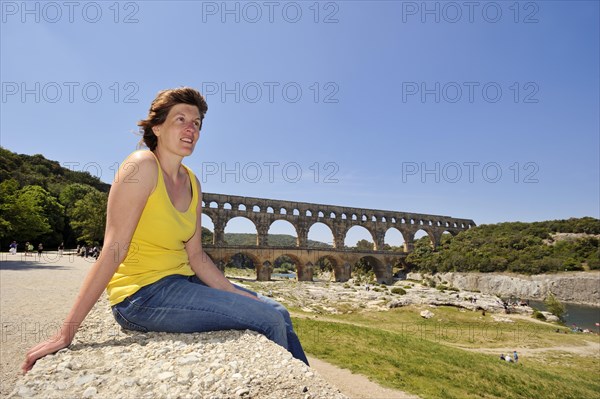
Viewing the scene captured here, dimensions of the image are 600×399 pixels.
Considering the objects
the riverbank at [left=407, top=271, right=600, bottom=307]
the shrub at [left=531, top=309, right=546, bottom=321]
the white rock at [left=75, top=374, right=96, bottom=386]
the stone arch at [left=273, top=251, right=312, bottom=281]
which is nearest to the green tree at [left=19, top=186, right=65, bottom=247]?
the stone arch at [left=273, top=251, right=312, bottom=281]

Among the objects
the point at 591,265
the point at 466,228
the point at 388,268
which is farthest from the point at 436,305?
the point at 466,228

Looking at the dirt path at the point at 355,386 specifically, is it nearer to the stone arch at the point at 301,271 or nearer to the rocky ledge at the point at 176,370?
the rocky ledge at the point at 176,370

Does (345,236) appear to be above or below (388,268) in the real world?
above

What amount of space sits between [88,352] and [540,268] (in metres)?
54.9

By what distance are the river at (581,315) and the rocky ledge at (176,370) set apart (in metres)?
35.8

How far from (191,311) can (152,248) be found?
526mm

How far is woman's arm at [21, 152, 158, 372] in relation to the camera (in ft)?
6.70

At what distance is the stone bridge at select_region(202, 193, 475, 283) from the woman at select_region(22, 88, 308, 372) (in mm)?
39522

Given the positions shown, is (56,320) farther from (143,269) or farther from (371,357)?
(371,357)

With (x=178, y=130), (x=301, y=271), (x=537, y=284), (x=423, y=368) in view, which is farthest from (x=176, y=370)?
(x=537, y=284)

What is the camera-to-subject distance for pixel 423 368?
356 inches

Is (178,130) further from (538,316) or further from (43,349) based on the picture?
(538,316)

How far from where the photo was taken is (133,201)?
221cm

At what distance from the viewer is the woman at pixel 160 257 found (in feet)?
7.10
